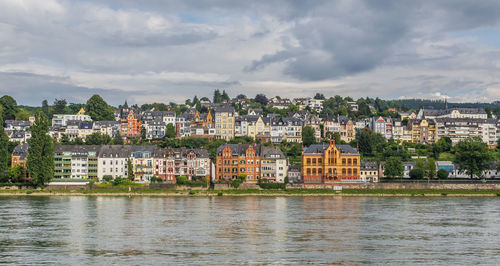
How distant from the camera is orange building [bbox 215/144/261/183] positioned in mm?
99438

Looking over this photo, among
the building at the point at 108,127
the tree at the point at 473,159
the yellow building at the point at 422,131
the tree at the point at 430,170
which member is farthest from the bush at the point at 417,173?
the building at the point at 108,127

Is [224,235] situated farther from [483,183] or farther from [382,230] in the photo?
[483,183]

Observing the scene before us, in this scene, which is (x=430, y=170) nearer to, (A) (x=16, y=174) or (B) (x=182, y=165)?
(B) (x=182, y=165)

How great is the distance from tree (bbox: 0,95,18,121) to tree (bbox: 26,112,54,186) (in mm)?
62522

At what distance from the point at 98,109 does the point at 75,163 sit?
55.0 meters

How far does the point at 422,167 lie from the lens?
100938mm

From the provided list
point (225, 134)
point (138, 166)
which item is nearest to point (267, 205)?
point (138, 166)

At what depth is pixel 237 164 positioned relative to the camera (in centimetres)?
9975

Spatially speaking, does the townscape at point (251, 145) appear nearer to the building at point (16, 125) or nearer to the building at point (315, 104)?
the building at point (16, 125)

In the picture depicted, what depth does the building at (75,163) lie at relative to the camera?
331 ft

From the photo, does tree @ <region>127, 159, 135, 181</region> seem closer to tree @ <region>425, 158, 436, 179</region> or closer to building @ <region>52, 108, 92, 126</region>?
tree @ <region>425, 158, 436, 179</region>

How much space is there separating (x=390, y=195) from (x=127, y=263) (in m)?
59.9

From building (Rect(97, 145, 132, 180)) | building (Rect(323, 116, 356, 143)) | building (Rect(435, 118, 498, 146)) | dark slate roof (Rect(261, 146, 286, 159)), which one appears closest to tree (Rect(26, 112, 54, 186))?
building (Rect(97, 145, 132, 180))

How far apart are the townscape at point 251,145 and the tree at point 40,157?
0.79 metres
